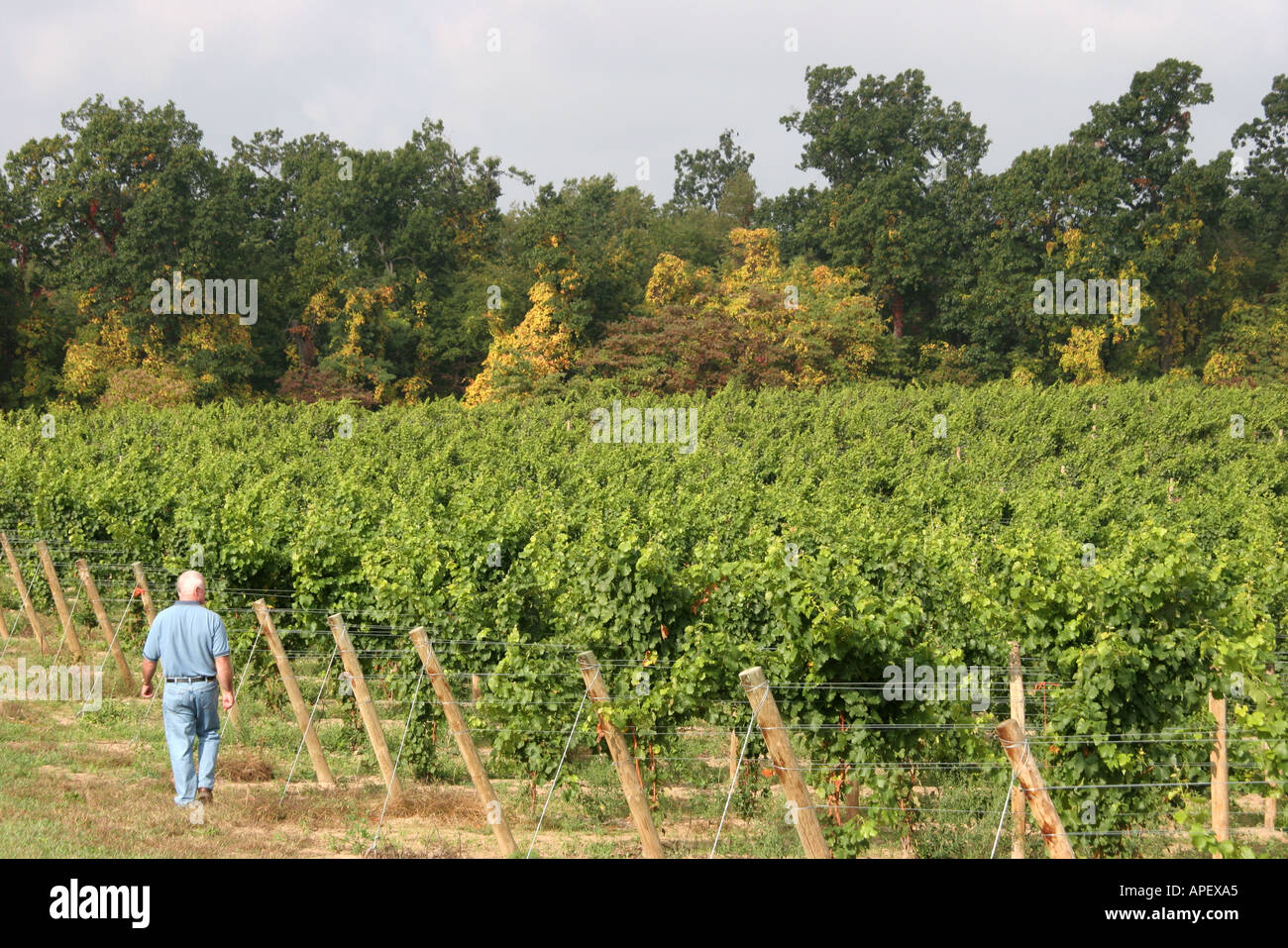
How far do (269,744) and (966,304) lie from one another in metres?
36.8

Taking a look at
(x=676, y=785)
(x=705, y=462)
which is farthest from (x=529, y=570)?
(x=705, y=462)

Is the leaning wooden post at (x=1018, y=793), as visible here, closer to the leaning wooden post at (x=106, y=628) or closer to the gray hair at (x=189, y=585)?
the gray hair at (x=189, y=585)

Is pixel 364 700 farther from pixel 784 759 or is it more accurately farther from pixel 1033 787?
pixel 1033 787

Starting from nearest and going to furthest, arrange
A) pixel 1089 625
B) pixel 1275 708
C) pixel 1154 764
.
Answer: pixel 1275 708 → pixel 1154 764 → pixel 1089 625

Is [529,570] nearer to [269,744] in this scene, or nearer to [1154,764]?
[269,744]

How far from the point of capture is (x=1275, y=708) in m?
5.62

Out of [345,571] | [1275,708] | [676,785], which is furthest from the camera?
[345,571]

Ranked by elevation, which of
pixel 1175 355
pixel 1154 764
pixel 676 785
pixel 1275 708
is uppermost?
pixel 1175 355
